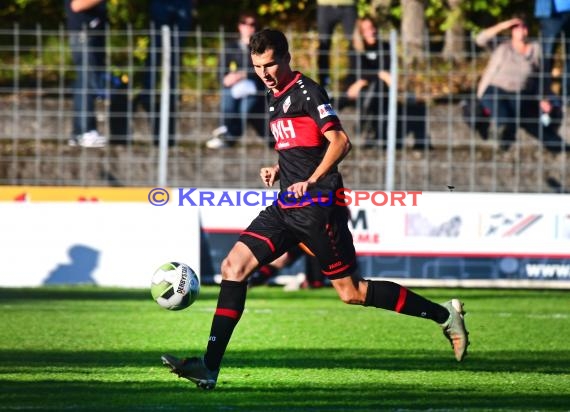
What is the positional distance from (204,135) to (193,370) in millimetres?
8812

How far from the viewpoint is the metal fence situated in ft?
52.0

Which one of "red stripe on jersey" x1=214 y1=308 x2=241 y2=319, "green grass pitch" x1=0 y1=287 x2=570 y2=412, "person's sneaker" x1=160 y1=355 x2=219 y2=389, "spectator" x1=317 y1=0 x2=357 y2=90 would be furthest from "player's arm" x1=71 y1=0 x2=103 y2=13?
"person's sneaker" x1=160 y1=355 x2=219 y2=389

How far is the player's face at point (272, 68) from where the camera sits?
26.6 feet

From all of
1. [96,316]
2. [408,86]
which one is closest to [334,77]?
[408,86]

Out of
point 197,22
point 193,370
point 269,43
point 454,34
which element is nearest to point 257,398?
point 193,370

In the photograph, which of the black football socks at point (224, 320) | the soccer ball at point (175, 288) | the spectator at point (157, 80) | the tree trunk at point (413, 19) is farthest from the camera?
the tree trunk at point (413, 19)

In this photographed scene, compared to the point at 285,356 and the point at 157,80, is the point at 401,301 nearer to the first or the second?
the point at 285,356

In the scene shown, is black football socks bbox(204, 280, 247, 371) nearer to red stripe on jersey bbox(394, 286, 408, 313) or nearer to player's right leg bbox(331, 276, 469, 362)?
player's right leg bbox(331, 276, 469, 362)

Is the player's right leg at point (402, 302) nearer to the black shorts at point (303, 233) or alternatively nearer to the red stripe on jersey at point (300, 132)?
the black shorts at point (303, 233)

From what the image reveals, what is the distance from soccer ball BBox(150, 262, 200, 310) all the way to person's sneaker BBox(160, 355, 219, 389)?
104cm

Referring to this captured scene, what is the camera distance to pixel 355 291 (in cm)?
848

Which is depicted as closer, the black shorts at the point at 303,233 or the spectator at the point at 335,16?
the black shorts at the point at 303,233

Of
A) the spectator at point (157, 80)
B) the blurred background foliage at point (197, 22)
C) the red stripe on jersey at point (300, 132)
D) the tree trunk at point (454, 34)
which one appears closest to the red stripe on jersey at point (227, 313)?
the red stripe on jersey at point (300, 132)

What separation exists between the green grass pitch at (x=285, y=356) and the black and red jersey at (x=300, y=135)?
4.18 feet
